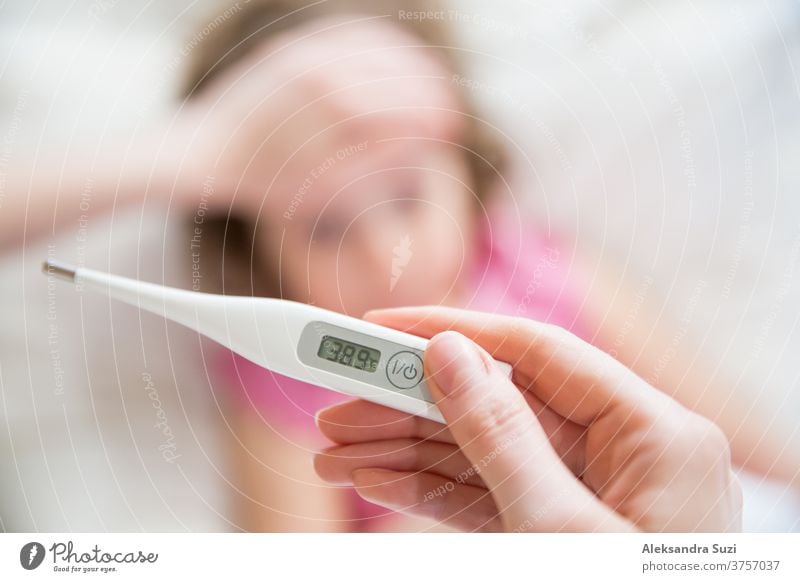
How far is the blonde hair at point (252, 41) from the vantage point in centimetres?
47

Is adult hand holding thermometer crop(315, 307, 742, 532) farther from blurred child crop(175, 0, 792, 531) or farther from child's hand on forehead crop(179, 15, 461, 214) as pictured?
child's hand on forehead crop(179, 15, 461, 214)

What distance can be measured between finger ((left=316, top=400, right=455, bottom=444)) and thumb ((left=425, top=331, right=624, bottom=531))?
32mm

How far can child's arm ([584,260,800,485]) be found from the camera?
0.49m

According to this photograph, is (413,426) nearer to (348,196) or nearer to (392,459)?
(392,459)

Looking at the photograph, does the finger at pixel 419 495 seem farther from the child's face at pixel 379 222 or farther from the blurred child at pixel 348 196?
the child's face at pixel 379 222

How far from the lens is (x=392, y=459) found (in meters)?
0.48

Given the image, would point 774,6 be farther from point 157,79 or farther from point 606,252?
point 157,79

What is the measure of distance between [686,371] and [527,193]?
6.5 inches

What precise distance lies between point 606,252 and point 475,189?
0.10 m

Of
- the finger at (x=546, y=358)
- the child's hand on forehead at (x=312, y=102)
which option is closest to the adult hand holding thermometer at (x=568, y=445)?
the finger at (x=546, y=358)

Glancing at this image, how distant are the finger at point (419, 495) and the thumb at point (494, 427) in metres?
0.04
